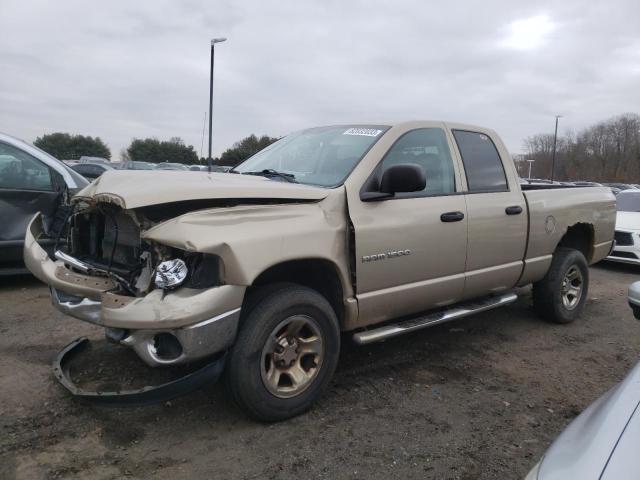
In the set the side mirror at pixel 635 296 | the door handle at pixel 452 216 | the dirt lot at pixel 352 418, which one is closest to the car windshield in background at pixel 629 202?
the dirt lot at pixel 352 418

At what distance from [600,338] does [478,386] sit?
2004 millimetres

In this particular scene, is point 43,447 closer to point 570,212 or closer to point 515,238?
point 515,238

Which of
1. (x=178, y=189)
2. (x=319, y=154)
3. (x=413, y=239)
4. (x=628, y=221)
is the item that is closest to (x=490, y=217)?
(x=413, y=239)

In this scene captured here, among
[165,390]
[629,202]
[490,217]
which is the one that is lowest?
[165,390]

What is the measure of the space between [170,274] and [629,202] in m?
10.1

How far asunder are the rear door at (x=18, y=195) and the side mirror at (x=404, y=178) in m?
4.12

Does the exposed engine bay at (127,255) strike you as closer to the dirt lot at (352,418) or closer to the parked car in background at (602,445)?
the dirt lot at (352,418)

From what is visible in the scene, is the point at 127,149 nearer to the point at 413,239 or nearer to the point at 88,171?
the point at 88,171

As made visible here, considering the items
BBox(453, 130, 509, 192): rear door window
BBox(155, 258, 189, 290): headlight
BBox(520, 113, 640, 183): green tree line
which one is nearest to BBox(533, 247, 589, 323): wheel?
BBox(453, 130, 509, 192): rear door window

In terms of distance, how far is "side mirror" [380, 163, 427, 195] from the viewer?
10.5ft

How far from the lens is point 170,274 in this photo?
8.69 ft

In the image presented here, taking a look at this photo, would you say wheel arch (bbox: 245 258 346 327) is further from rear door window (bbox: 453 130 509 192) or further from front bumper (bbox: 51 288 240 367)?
rear door window (bbox: 453 130 509 192)

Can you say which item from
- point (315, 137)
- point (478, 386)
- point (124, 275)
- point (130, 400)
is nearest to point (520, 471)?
point (478, 386)

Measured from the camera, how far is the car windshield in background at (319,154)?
3588mm
